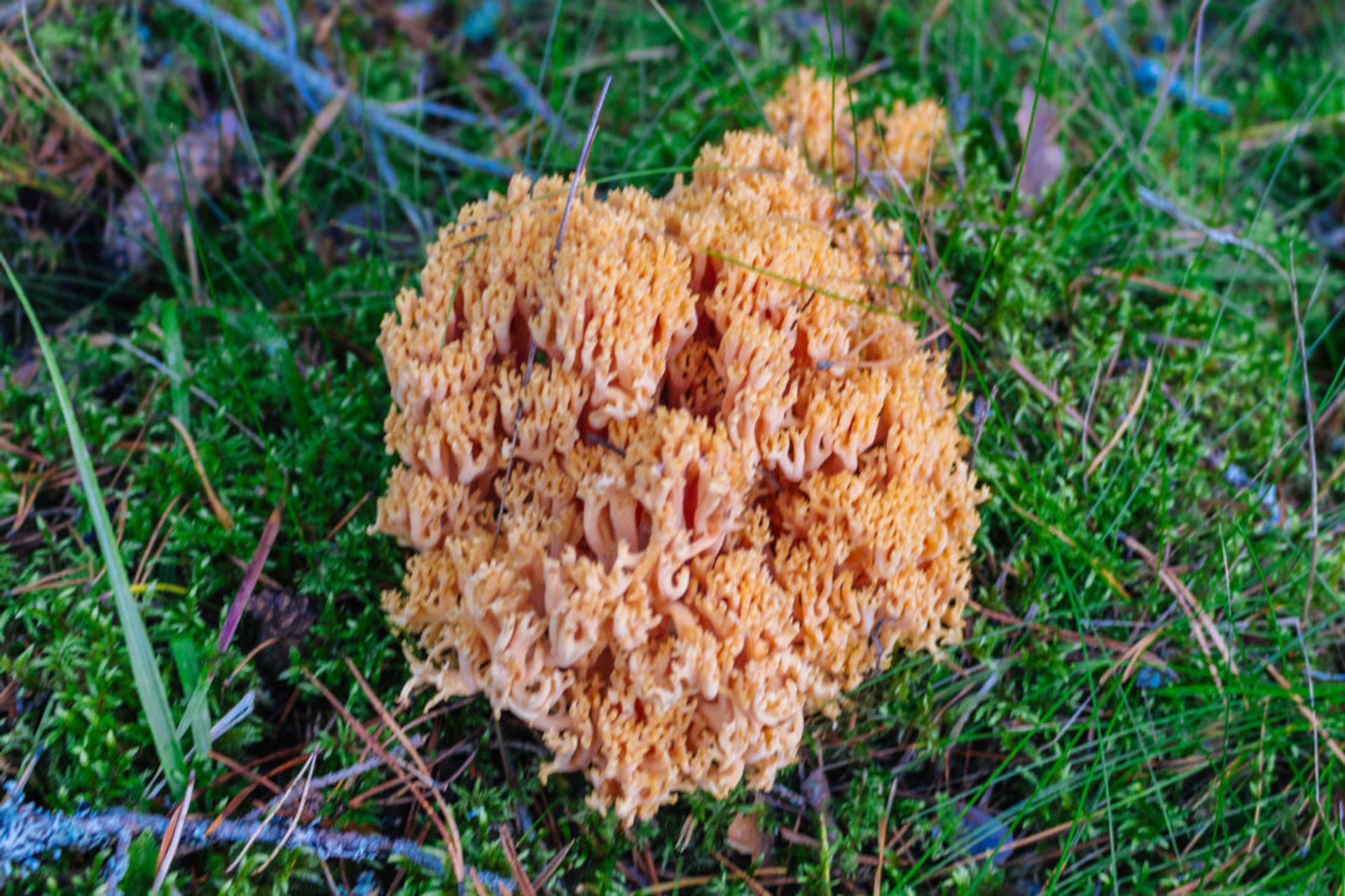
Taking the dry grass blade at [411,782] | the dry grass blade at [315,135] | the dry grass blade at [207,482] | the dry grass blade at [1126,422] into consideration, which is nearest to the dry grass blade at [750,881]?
the dry grass blade at [411,782]

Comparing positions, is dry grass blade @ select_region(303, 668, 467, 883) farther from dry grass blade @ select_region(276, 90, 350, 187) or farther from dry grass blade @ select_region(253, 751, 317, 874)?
dry grass blade @ select_region(276, 90, 350, 187)

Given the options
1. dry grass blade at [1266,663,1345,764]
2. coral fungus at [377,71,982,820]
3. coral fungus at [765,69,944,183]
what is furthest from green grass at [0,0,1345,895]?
coral fungus at [377,71,982,820]

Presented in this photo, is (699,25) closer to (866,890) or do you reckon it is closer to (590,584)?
(590,584)

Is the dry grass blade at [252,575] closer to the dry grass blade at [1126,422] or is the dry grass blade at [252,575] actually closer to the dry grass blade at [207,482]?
the dry grass blade at [207,482]

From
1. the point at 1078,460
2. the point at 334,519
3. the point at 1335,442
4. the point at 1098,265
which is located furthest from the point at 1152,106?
the point at 334,519

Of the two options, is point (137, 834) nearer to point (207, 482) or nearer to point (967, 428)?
Result: point (207, 482)

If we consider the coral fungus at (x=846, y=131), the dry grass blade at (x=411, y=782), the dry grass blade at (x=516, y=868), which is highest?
the coral fungus at (x=846, y=131)

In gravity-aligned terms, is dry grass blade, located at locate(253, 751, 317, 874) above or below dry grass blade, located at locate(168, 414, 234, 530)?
below

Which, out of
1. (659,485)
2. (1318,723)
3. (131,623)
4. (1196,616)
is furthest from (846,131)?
(131,623)
